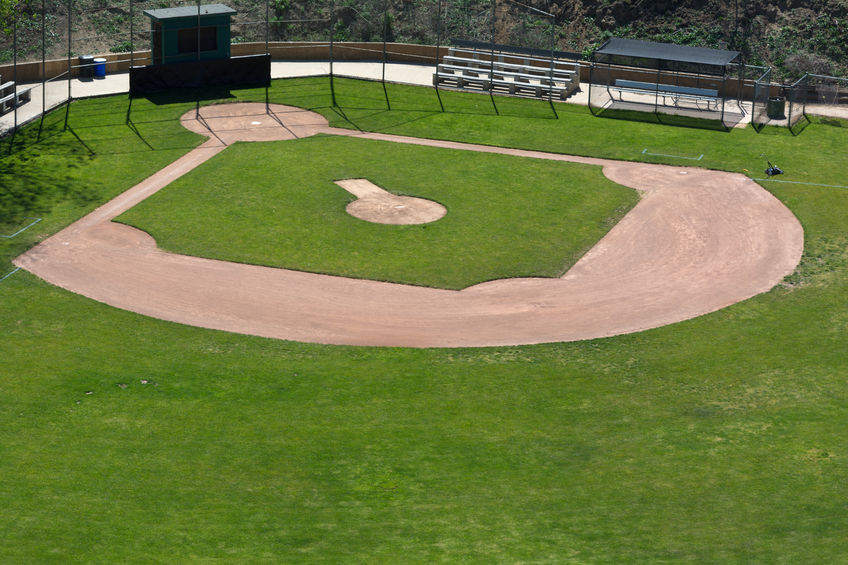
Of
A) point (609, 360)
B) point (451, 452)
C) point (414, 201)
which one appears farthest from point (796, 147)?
point (451, 452)

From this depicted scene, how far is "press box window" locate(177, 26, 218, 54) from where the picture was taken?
174 ft

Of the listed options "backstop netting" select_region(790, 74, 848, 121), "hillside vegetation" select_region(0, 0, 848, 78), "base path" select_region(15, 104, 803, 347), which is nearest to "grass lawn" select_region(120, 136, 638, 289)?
"base path" select_region(15, 104, 803, 347)

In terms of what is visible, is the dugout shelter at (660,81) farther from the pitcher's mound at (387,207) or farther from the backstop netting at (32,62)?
the backstop netting at (32,62)

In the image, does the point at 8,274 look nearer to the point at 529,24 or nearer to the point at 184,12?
the point at 184,12

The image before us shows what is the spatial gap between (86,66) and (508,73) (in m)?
21.1

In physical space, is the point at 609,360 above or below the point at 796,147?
below

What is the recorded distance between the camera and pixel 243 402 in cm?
2561

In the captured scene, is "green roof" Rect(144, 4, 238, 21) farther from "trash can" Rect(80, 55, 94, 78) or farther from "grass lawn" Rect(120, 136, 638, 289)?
"grass lawn" Rect(120, 136, 638, 289)

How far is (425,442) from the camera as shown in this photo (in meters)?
23.5

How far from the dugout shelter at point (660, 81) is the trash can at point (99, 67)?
24.3 meters

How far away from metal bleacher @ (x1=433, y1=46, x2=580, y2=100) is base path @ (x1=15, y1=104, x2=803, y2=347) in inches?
636

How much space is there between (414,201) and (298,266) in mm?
7472

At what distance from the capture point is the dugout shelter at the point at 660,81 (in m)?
52.6

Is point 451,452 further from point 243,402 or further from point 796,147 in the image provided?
point 796,147
